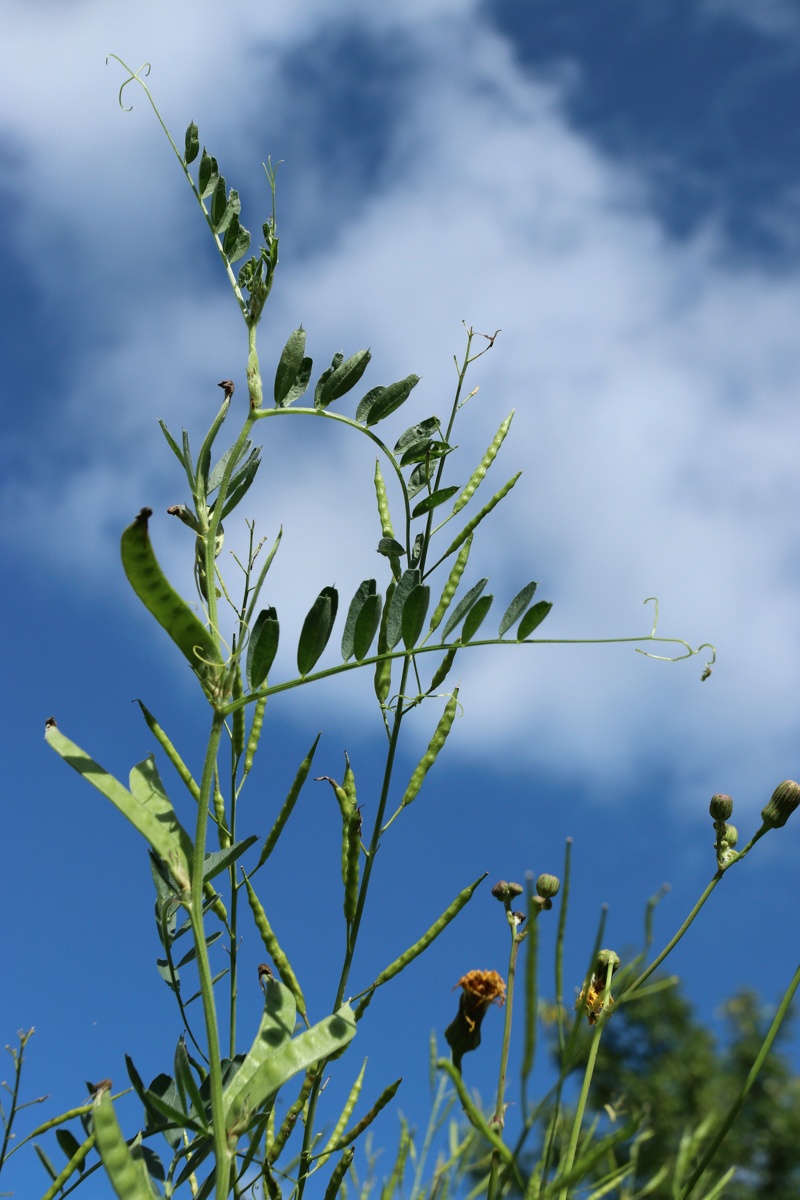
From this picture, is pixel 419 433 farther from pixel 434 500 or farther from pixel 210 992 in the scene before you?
pixel 210 992

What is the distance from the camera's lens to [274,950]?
696 mm

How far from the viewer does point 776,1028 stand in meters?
0.51

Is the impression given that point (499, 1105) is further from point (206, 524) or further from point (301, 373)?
point (301, 373)

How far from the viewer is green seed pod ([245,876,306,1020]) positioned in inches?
26.8

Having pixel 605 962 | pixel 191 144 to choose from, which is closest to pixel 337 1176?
pixel 605 962

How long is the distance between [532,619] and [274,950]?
31 cm

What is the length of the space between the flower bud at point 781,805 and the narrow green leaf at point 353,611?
13.5 inches

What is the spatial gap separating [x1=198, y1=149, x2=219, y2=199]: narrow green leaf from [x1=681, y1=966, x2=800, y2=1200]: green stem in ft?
2.48

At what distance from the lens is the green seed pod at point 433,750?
2.42ft

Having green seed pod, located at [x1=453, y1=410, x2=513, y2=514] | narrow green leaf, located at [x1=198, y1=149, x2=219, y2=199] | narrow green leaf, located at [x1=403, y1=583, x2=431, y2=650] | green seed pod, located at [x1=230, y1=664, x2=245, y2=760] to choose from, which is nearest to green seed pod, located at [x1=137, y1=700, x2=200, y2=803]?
green seed pod, located at [x1=230, y1=664, x2=245, y2=760]

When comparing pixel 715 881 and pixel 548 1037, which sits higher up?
pixel 548 1037

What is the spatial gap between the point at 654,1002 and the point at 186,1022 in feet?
44.6

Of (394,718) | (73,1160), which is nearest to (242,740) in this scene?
(394,718)

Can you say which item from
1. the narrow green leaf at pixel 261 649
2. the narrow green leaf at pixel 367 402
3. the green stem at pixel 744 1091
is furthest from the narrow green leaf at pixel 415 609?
the green stem at pixel 744 1091
